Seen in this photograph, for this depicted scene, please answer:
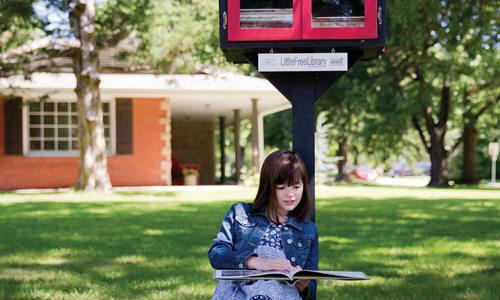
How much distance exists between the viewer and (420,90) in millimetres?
24953

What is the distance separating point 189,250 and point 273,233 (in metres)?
4.10

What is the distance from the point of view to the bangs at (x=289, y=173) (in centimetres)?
314

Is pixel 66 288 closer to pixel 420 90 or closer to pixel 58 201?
pixel 58 201

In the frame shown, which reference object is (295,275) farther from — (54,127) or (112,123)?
(54,127)

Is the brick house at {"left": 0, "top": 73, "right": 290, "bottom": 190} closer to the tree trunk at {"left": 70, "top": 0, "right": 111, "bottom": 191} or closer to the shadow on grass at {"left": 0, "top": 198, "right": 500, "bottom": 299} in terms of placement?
the tree trunk at {"left": 70, "top": 0, "right": 111, "bottom": 191}

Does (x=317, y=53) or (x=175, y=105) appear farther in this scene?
(x=175, y=105)

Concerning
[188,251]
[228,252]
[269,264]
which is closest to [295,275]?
[269,264]

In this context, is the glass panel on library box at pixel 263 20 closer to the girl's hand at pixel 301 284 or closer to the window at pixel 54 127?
the girl's hand at pixel 301 284

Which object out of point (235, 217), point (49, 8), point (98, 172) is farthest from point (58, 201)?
point (235, 217)

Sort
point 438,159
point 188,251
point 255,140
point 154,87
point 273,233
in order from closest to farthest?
point 273,233
point 188,251
point 154,87
point 255,140
point 438,159

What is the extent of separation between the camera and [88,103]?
16.1 meters

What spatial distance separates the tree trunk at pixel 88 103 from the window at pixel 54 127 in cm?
347

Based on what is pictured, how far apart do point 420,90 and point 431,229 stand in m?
16.3

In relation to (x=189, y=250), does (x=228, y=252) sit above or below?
above
